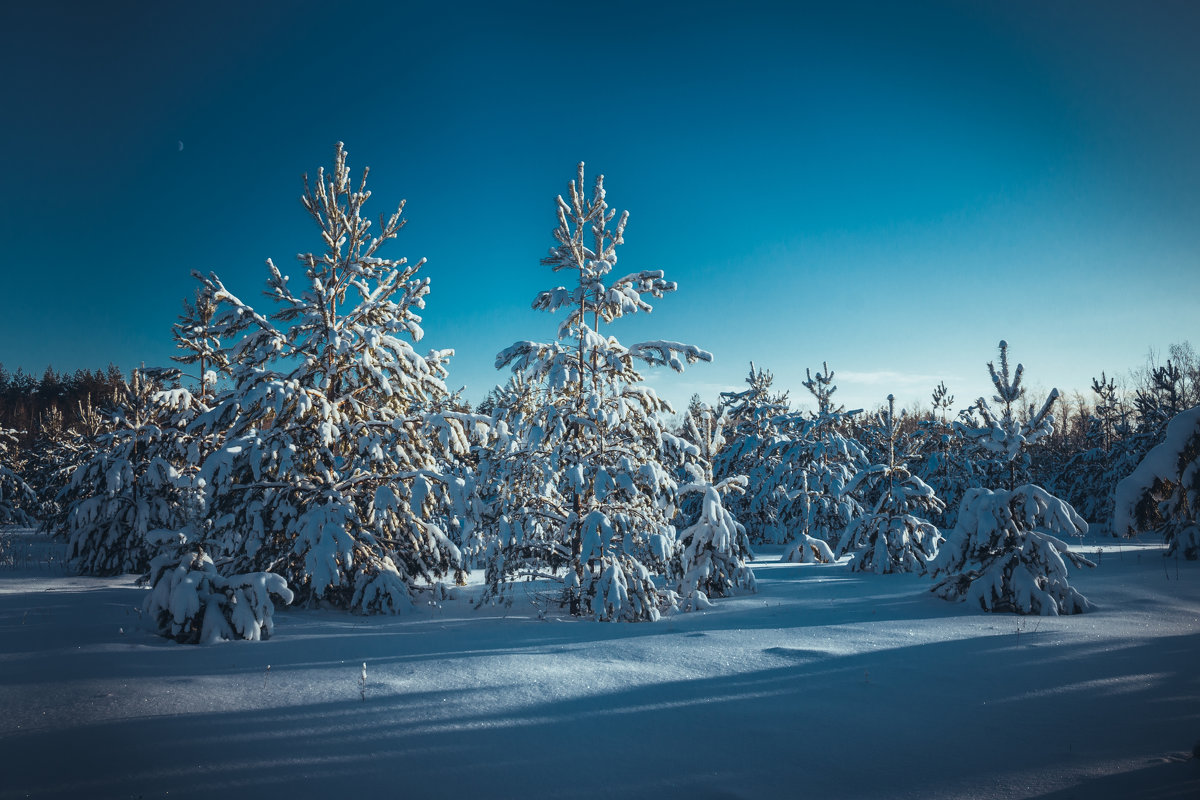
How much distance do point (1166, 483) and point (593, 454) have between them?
620 centimetres

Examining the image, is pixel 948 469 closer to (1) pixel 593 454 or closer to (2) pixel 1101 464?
(2) pixel 1101 464

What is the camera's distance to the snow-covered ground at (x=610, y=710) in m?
3.31

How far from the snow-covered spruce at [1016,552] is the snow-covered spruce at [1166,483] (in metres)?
2.70

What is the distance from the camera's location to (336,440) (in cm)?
800

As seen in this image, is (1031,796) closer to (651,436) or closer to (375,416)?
(651,436)

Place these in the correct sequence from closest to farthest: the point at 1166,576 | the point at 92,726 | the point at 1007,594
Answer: the point at 92,726, the point at 1007,594, the point at 1166,576

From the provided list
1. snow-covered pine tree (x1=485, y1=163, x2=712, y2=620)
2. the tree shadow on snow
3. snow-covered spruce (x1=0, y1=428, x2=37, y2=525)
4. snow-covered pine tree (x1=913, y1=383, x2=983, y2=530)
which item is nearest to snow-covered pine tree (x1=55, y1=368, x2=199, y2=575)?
snow-covered pine tree (x1=485, y1=163, x2=712, y2=620)

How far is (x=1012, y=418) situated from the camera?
9.31 m

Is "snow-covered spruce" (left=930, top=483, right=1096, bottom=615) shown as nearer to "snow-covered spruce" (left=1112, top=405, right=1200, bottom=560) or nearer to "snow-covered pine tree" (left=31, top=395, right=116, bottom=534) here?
"snow-covered spruce" (left=1112, top=405, right=1200, bottom=560)

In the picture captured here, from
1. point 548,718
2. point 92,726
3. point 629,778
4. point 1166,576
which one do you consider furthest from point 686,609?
point 1166,576

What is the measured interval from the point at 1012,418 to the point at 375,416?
1080 cm

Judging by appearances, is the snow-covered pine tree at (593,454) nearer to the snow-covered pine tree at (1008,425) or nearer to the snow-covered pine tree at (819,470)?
the snow-covered pine tree at (1008,425)

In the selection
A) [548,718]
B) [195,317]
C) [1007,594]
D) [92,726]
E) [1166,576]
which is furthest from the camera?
[195,317]

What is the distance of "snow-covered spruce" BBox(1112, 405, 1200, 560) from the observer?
5000mm
